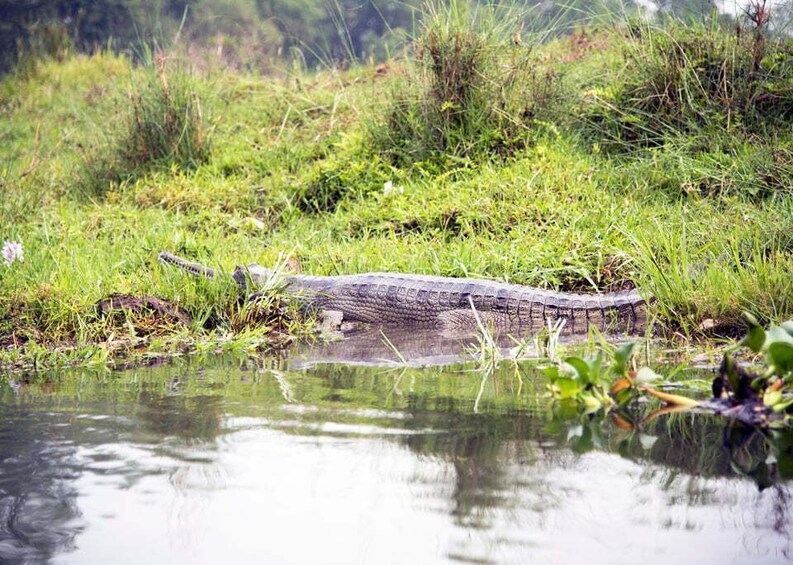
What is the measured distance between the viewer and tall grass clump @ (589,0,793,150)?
6.59 metres

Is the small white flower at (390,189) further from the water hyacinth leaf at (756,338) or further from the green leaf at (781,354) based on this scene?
the green leaf at (781,354)

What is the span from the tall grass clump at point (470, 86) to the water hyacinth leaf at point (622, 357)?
4.68 meters

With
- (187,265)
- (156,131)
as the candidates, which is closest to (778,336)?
(187,265)

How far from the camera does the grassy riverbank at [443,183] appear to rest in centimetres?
469

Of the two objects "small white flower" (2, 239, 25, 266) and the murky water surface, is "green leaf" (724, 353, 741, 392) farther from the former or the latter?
"small white flower" (2, 239, 25, 266)

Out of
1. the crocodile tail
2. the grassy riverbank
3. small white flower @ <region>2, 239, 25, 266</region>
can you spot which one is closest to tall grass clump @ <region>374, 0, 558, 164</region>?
the grassy riverbank

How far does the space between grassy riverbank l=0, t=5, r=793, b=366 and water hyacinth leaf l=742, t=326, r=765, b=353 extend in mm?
1418

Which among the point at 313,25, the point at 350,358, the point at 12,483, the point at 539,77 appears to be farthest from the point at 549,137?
the point at 313,25

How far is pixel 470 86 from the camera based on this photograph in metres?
7.00

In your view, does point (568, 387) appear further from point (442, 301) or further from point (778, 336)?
point (442, 301)

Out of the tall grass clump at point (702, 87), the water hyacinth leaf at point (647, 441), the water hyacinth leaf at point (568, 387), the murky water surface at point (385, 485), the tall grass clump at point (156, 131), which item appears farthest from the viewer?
the tall grass clump at point (156, 131)

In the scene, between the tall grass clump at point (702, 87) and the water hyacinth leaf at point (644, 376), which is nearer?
the water hyacinth leaf at point (644, 376)

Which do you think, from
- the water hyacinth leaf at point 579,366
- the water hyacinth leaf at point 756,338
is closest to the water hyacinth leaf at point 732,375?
the water hyacinth leaf at point 756,338

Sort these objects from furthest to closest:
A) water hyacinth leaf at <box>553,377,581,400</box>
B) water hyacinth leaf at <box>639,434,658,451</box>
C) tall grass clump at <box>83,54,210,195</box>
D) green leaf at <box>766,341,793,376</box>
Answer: tall grass clump at <box>83,54,210,195</box>, water hyacinth leaf at <box>553,377,581,400</box>, green leaf at <box>766,341,793,376</box>, water hyacinth leaf at <box>639,434,658,451</box>
